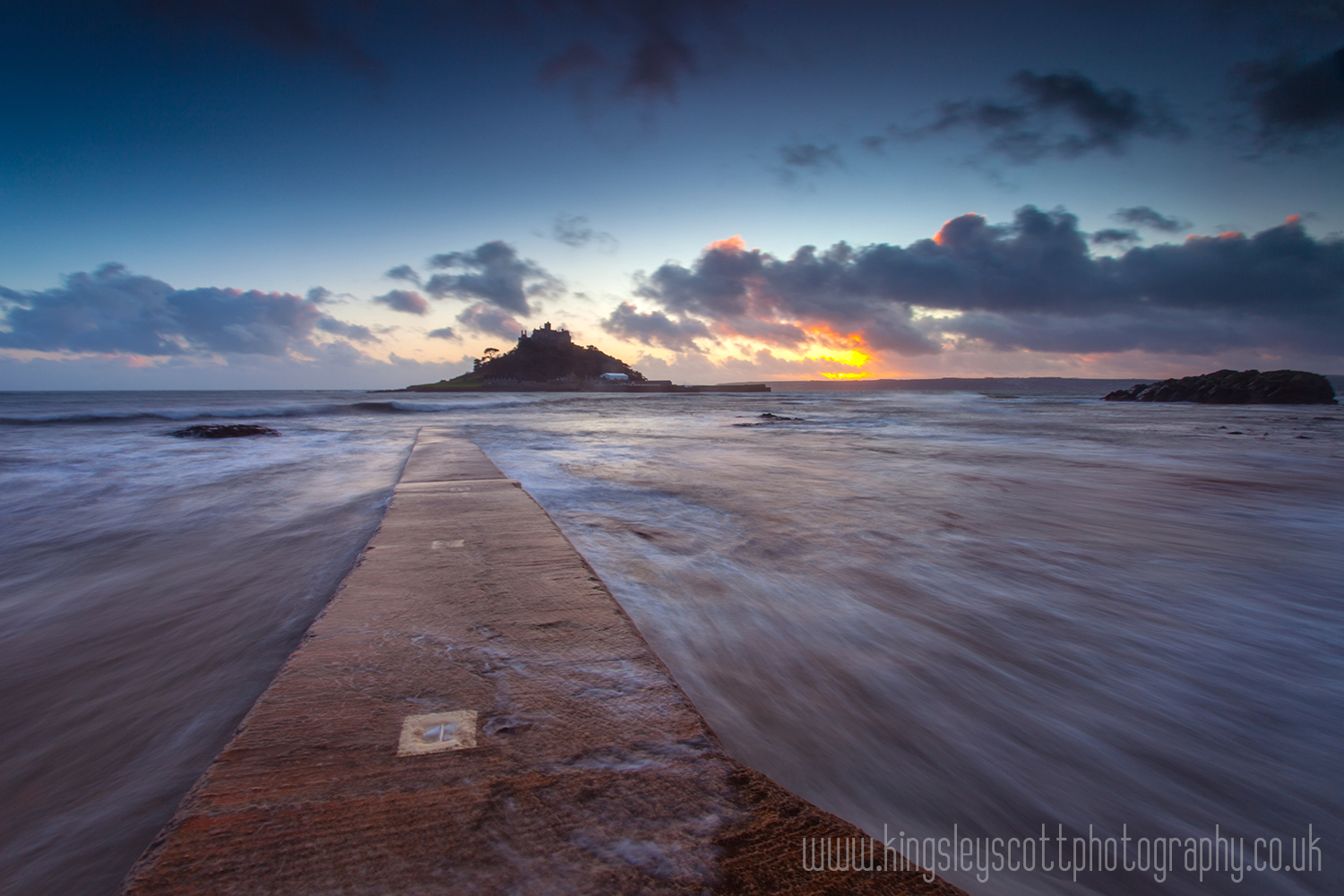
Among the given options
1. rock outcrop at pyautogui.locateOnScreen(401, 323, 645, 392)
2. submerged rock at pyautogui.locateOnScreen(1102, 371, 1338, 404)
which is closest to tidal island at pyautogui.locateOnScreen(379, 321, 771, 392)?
rock outcrop at pyautogui.locateOnScreen(401, 323, 645, 392)

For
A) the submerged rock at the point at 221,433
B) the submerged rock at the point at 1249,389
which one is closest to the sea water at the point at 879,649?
the submerged rock at the point at 221,433

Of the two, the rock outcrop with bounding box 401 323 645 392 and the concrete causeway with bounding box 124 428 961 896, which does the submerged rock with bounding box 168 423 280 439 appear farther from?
the rock outcrop with bounding box 401 323 645 392

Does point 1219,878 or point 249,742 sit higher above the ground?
point 249,742

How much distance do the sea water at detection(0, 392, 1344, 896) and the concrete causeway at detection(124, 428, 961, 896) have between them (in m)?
0.51

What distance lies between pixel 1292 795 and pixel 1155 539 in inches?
113

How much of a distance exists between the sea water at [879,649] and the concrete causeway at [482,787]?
51 centimetres

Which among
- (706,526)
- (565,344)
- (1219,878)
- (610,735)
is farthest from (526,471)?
(565,344)

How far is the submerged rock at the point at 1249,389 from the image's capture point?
30234 mm

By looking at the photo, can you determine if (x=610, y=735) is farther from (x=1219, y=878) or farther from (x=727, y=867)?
(x=1219, y=878)

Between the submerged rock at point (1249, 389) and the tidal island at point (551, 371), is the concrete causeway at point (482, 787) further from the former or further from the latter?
the tidal island at point (551, 371)

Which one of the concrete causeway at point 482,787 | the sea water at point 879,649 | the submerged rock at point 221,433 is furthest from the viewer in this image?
the submerged rock at point 221,433

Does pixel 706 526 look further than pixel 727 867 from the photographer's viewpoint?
Yes

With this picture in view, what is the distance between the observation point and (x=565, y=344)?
314ft

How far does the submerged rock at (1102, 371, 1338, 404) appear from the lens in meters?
30.2
